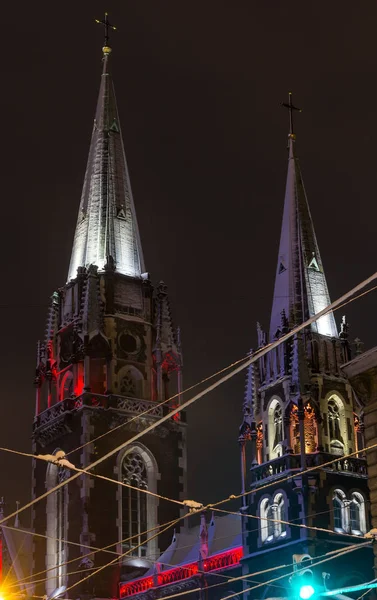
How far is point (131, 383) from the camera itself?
56469 millimetres

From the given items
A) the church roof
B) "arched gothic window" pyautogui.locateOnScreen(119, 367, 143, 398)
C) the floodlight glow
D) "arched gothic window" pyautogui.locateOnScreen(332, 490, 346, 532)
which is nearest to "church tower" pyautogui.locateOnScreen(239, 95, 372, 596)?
"arched gothic window" pyautogui.locateOnScreen(332, 490, 346, 532)

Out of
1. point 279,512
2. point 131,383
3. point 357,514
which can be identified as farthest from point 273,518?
point 131,383

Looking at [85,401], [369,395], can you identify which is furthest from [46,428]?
[369,395]

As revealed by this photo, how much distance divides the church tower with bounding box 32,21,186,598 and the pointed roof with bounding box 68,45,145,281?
0.21 feet

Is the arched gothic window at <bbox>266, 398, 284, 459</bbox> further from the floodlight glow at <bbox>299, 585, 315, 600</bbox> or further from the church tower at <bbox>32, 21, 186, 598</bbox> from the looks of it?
the floodlight glow at <bbox>299, 585, 315, 600</bbox>

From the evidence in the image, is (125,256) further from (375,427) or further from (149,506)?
(375,427)

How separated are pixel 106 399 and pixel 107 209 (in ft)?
37.2

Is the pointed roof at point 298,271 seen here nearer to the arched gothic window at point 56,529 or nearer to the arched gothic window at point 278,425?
the arched gothic window at point 278,425

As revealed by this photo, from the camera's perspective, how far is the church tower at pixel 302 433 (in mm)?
44156

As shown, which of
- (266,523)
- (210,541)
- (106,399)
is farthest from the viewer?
(106,399)

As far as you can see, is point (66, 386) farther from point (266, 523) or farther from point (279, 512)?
point (279, 512)

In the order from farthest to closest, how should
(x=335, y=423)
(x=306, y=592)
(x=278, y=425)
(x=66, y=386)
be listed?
(x=66, y=386) → (x=278, y=425) → (x=335, y=423) → (x=306, y=592)

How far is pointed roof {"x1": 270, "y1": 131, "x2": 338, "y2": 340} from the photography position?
50.6m

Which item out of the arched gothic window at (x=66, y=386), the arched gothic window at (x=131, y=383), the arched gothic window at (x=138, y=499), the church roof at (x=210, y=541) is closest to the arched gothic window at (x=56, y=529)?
the arched gothic window at (x=138, y=499)
